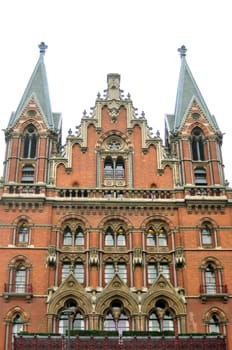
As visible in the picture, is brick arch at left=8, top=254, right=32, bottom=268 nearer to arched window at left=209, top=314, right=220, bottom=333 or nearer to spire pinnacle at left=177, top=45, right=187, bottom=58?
arched window at left=209, top=314, right=220, bottom=333

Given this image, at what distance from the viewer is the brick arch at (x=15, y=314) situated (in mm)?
37688

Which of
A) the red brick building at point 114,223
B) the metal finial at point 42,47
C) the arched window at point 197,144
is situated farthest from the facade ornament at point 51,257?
the metal finial at point 42,47

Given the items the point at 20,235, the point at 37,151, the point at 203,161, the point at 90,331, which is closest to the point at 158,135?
the point at 203,161

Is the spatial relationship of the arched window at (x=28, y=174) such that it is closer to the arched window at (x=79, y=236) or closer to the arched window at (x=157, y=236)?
the arched window at (x=79, y=236)

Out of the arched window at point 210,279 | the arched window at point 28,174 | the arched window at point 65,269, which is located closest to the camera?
the arched window at point 210,279

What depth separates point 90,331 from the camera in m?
35.2

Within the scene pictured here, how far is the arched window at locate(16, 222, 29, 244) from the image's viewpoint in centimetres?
4109

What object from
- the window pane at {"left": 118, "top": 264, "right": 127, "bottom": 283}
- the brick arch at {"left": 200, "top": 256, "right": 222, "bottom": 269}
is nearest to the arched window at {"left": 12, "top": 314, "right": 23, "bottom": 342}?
the window pane at {"left": 118, "top": 264, "right": 127, "bottom": 283}

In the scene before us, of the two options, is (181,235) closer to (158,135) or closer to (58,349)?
(158,135)

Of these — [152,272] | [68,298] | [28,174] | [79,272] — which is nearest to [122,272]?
[152,272]

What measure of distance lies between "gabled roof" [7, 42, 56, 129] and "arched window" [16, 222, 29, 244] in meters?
9.71

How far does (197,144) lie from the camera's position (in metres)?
46.8

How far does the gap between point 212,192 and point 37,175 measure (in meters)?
14.5

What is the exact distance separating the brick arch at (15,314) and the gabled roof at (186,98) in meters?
20.5
